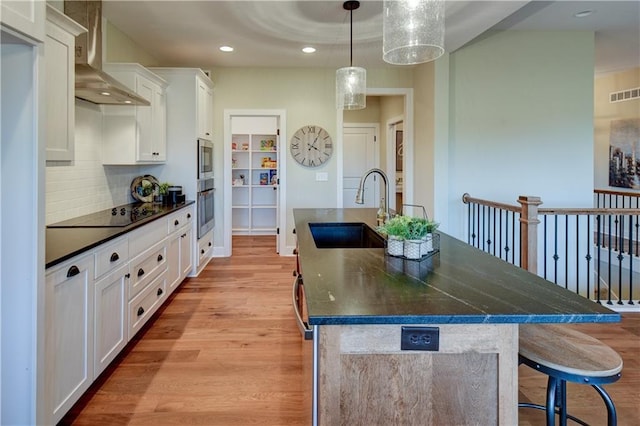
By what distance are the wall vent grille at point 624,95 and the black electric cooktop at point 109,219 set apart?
720 centimetres

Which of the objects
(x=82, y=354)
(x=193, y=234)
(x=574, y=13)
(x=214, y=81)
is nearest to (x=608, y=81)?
(x=574, y=13)

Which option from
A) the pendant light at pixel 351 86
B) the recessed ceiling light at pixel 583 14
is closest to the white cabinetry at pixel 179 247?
the pendant light at pixel 351 86

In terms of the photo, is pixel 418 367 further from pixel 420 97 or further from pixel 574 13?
pixel 420 97

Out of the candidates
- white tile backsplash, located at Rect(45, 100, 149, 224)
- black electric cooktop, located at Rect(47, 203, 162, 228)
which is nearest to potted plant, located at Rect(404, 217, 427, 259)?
black electric cooktop, located at Rect(47, 203, 162, 228)

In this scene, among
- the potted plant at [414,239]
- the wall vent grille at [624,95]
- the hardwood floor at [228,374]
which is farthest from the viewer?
the wall vent grille at [624,95]

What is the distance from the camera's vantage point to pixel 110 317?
2506mm

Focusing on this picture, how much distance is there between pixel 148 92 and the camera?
4.25 metres

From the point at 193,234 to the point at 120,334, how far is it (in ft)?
7.23

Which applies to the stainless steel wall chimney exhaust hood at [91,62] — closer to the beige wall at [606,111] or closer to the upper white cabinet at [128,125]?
the upper white cabinet at [128,125]

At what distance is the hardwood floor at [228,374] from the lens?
2166 mm

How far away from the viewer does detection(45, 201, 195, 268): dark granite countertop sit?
6.36 ft

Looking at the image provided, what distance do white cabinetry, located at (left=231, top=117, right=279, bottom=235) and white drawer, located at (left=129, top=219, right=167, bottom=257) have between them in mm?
4623

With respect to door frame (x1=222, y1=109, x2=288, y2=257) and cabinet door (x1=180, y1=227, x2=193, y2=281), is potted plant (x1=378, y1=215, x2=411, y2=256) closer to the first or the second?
cabinet door (x1=180, y1=227, x2=193, y2=281)

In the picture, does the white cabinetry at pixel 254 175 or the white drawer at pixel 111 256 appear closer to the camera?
the white drawer at pixel 111 256
